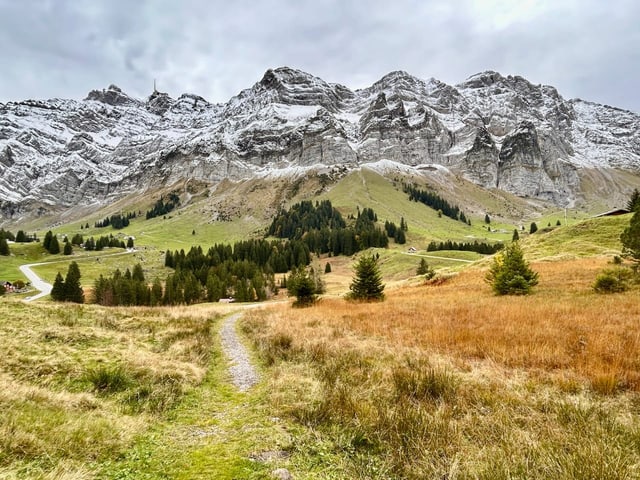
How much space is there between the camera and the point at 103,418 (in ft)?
22.8

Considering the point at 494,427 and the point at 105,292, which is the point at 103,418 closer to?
the point at 494,427

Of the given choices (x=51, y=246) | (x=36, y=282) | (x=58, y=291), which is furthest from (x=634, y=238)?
(x=51, y=246)

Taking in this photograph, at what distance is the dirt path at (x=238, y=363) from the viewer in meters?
11.2

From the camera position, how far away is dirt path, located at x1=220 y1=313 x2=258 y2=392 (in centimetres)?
1122

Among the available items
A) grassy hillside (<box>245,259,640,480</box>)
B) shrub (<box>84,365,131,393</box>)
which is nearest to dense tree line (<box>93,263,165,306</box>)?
grassy hillside (<box>245,259,640,480</box>)

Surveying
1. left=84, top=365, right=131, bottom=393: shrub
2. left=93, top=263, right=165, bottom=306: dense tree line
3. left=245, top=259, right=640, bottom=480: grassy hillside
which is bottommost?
left=93, top=263, right=165, bottom=306: dense tree line

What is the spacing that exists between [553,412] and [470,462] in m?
3.10

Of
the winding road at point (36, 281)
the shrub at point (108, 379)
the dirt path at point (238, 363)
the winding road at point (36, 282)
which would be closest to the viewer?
the shrub at point (108, 379)

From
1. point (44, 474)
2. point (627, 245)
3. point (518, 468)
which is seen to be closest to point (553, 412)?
point (518, 468)

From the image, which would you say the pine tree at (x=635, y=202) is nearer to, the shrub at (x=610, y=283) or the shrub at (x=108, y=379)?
the shrub at (x=610, y=283)

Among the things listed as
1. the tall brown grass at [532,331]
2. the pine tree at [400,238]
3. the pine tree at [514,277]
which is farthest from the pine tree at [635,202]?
the pine tree at [400,238]

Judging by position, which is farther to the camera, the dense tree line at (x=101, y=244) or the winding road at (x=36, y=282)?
the dense tree line at (x=101, y=244)

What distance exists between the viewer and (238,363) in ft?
45.8

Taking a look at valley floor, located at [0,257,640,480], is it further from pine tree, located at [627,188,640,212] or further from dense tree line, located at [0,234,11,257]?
dense tree line, located at [0,234,11,257]
